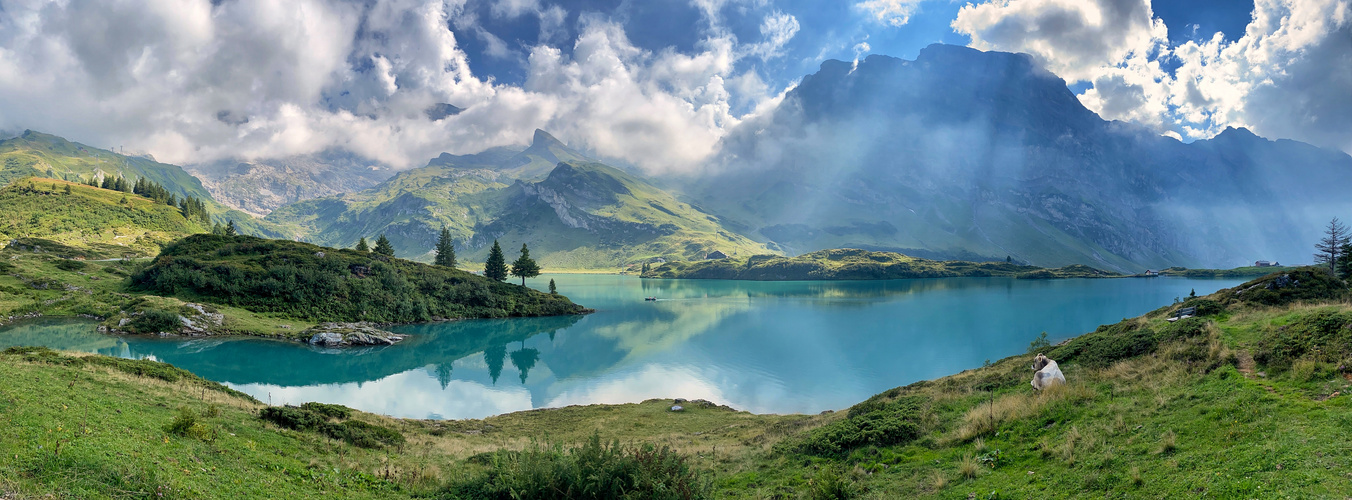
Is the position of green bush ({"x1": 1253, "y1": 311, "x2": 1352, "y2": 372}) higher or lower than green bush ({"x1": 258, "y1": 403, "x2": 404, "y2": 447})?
higher

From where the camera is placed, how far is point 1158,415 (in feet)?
37.4

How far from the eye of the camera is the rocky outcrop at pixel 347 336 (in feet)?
186

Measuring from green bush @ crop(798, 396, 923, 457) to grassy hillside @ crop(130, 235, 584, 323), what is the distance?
2780 inches

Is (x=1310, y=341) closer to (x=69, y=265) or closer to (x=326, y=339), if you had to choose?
(x=326, y=339)

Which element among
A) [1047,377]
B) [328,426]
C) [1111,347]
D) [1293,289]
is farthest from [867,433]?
[1293,289]

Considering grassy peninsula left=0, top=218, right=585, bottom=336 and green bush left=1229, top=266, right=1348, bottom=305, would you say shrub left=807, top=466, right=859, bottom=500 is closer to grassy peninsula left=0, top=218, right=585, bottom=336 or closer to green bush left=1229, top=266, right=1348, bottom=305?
green bush left=1229, top=266, right=1348, bottom=305

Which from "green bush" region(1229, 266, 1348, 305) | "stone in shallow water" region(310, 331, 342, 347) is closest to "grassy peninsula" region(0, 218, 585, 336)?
"stone in shallow water" region(310, 331, 342, 347)

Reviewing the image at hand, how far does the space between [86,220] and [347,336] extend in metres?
116

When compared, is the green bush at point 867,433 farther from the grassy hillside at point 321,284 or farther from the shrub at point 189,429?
the grassy hillside at point 321,284

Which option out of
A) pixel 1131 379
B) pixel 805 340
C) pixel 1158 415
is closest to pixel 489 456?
pixel 1158 415

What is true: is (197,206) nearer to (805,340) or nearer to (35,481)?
(805,340)

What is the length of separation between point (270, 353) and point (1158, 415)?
65795mm

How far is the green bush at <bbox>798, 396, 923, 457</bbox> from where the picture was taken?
15992 millimetres

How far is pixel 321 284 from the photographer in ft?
230
